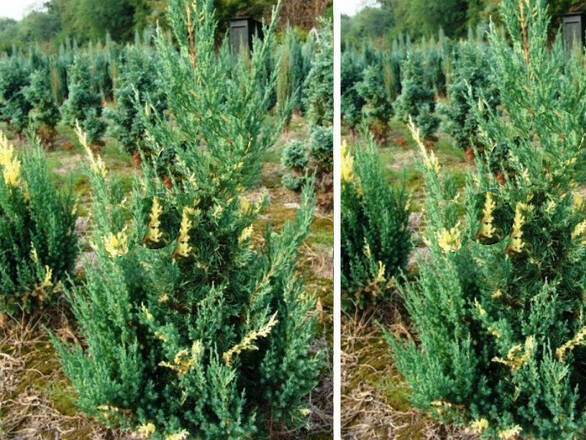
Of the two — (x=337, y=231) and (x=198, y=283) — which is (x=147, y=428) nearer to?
(x=198, y=283)

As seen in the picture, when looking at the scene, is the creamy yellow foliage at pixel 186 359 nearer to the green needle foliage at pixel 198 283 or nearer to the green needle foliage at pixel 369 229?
the green needle foliage at pixel 198 283

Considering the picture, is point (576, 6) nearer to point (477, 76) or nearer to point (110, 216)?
point (477, 76)

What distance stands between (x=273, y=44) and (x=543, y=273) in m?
1.94

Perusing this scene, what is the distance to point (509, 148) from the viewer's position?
12.2ft

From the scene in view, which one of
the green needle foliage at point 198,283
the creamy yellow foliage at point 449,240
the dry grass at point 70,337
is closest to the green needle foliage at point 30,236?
the dry grass at point 70,337

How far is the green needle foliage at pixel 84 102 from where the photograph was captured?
3.98m

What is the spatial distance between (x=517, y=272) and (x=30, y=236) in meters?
2.71

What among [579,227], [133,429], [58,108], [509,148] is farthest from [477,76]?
[133,429]

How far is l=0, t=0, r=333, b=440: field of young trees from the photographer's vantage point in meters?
3.64

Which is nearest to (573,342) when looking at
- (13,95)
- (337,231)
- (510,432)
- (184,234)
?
(510,432)

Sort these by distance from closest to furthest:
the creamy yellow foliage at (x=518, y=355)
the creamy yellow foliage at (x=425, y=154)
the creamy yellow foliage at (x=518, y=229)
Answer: the creamy yellow foliage at (x=518, y=355) < the creamy yellow foliage at (x=518, y=229) < the creamy yellow foliage at (x=425, y=154)

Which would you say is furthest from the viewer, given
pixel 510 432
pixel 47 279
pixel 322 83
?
pixel 322 83

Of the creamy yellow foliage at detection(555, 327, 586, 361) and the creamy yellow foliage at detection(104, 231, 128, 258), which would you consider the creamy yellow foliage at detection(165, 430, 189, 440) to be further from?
the creamy yellow foliage at detection(555, 327, 586, 361)

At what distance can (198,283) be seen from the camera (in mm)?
3742
